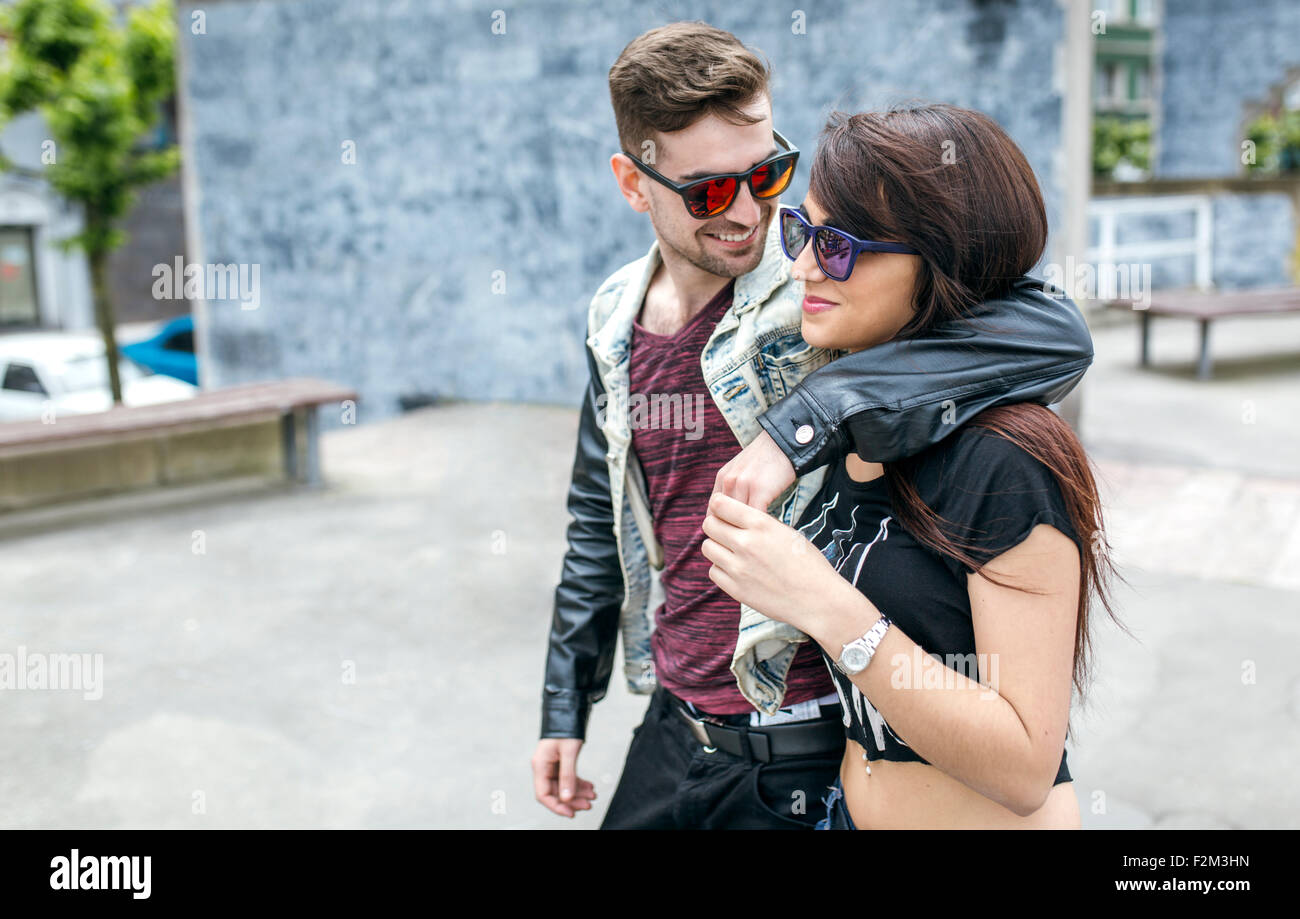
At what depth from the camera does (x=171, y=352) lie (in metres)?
14.3

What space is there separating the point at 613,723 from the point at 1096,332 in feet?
36.5

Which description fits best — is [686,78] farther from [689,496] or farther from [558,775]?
[558,775]

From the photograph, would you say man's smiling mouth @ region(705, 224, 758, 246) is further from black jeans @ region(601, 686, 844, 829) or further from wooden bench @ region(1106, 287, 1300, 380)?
wooden bench @ region(1106, 287, 1300, 380)

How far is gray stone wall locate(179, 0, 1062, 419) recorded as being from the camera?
8.30 m

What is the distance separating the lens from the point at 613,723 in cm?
411

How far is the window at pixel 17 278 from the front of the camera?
79.2 feet

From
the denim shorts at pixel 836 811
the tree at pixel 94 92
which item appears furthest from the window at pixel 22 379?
the denim shorts at pixel 836 811

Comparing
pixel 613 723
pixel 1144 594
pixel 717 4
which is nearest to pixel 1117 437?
pixel 1144 594

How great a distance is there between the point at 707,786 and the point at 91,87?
12741 millimetres

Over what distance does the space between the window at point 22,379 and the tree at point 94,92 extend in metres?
0.80

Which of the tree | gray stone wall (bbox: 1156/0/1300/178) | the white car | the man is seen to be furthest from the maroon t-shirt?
gray stone wall (bbox: 1156/0/1300/178)

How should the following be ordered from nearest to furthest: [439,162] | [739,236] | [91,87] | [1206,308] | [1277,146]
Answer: [739,236] → [439,162] → [1206,308] → [91,87] → [1277,146]

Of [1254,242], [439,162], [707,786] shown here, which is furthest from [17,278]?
[707,786]

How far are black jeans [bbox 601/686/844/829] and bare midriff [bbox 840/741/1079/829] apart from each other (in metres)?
0.19
